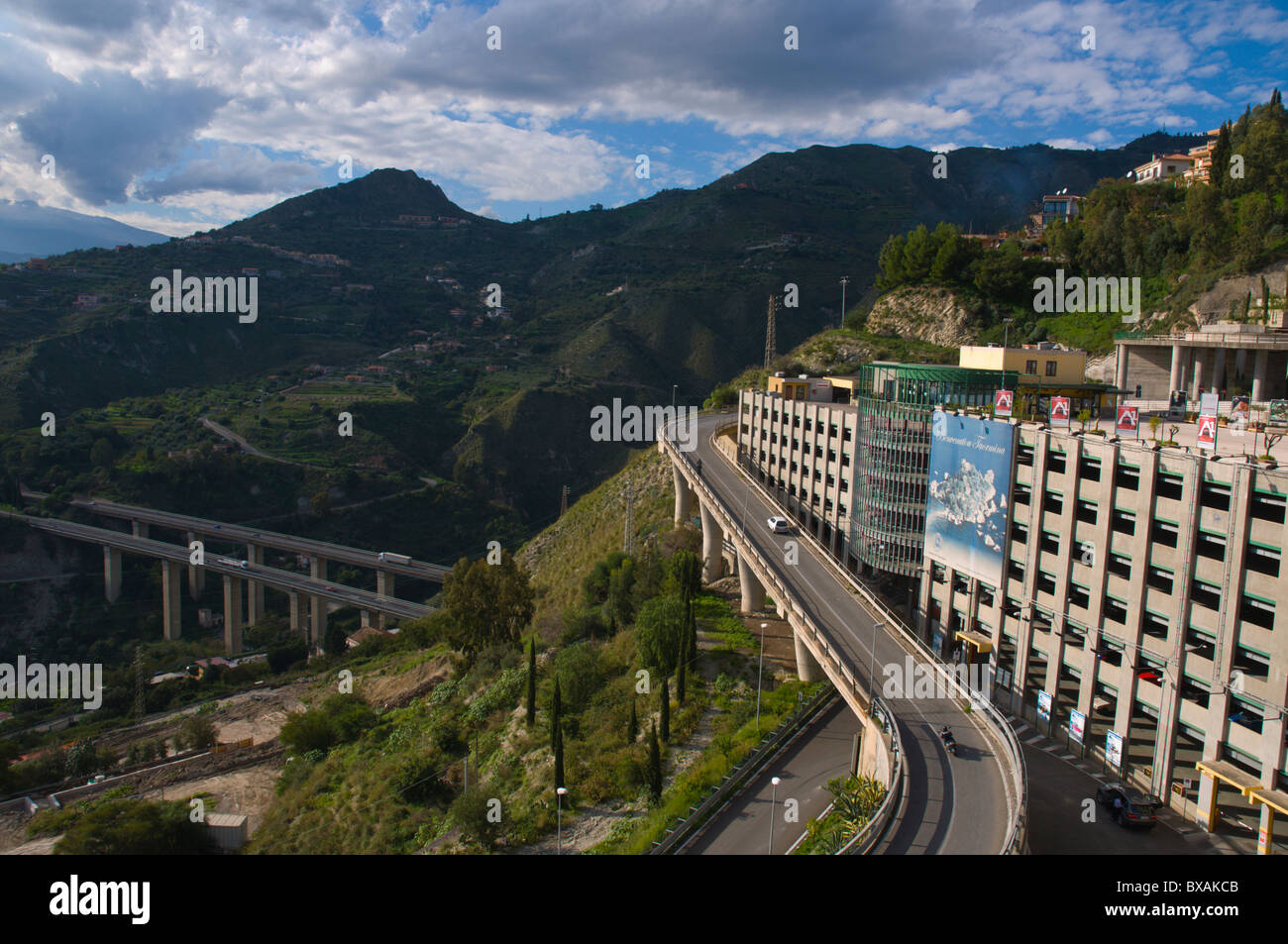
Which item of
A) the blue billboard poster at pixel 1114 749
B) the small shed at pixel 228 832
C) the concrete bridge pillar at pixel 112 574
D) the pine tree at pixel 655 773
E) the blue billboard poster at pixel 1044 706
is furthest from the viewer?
the concrete bridge pillar at pixel 112 574

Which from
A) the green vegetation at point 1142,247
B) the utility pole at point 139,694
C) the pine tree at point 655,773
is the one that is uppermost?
the green vegetation at point 1142,247

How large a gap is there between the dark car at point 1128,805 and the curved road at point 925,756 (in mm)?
4122

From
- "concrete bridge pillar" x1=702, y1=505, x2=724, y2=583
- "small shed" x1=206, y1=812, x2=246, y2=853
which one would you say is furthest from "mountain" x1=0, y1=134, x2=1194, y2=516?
"small shed" x1=206, y1=812, x2=246, y2=853

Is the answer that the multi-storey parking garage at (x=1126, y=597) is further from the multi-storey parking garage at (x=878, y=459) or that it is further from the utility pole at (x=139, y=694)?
the utility pole at (x=139, y=694)

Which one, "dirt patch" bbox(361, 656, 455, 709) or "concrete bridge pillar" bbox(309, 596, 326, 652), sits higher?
"dirt patch" bbox(361, 656, 455, 709)

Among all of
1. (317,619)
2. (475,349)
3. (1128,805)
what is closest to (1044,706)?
(1128,805)

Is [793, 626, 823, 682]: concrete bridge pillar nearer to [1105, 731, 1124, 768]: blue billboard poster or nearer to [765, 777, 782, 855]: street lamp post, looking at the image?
[765, 777, 782, 855]: street lamp post

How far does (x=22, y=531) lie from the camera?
101 meters

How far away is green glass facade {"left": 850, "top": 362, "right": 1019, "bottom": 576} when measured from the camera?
43.9 m

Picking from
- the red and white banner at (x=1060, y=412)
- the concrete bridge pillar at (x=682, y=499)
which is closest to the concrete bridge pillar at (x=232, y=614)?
the concrete bridge pillar at (x=682, y=499)

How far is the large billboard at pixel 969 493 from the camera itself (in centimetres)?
3688

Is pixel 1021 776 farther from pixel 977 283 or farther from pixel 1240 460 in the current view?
pixel 977 283

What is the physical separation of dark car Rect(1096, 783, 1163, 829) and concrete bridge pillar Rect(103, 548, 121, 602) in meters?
110

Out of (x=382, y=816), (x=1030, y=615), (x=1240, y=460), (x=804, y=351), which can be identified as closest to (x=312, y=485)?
(x=804, y=351)
